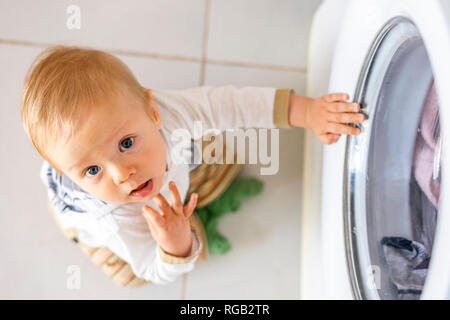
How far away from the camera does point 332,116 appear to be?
679mm

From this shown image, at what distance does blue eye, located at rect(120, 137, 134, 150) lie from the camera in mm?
594

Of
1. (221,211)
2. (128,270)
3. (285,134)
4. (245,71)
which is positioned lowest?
(128,270)

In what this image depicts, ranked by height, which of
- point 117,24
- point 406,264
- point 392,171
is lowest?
point 406,264

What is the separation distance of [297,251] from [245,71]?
389 mm

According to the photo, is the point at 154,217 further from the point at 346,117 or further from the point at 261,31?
the point at 261,31

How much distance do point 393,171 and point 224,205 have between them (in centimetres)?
41

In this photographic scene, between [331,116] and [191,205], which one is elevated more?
[331,116]

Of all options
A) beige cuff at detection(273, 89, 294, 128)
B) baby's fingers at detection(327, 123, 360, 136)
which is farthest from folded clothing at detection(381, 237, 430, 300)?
beige cuff at detection(273, 89, 294, 128)

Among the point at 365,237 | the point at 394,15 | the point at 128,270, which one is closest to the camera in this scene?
the point at 394,15

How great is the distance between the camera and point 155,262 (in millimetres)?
764

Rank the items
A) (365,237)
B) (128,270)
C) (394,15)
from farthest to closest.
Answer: (128,270) → (365,237) → (394,15)

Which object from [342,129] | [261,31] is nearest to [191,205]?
[342,129]
